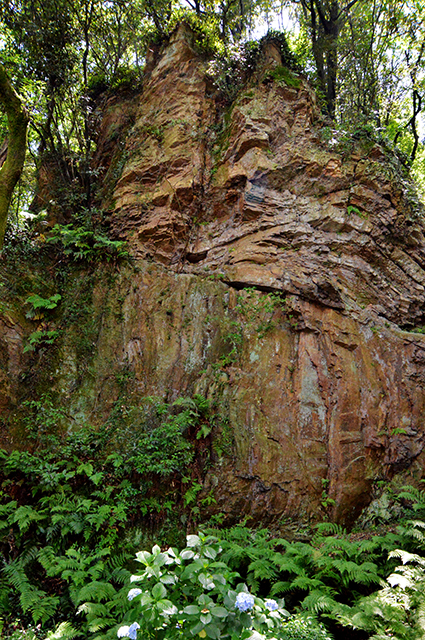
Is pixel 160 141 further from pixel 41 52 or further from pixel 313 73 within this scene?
pixel 313 73

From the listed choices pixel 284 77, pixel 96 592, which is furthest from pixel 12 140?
pixel 284 77

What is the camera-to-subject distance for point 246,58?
1138 cm

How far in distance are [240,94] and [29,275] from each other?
26.5ft

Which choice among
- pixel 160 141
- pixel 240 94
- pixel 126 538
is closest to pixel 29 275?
pixel 160 141

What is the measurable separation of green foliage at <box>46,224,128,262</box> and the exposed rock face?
48 cm

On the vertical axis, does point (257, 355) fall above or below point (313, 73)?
below

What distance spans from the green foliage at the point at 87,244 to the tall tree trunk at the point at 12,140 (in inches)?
126

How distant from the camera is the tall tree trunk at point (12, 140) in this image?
5.62 metres

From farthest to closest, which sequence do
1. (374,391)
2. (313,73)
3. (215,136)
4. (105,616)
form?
1. (313,73)
2. (215,136)
3. (374,391)
4. (105,616)

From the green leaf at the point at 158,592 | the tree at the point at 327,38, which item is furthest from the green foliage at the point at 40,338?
the tree at the point at 327,38

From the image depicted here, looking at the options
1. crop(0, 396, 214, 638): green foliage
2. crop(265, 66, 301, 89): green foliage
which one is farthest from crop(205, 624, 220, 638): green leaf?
crop(265, 66, 301, 89): green foliage

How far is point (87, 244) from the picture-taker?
920 centimetres

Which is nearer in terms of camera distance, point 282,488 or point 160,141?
point 282,488

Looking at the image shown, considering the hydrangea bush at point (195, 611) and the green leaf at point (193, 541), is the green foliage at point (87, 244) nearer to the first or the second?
the green leaf at point (193, 541)
